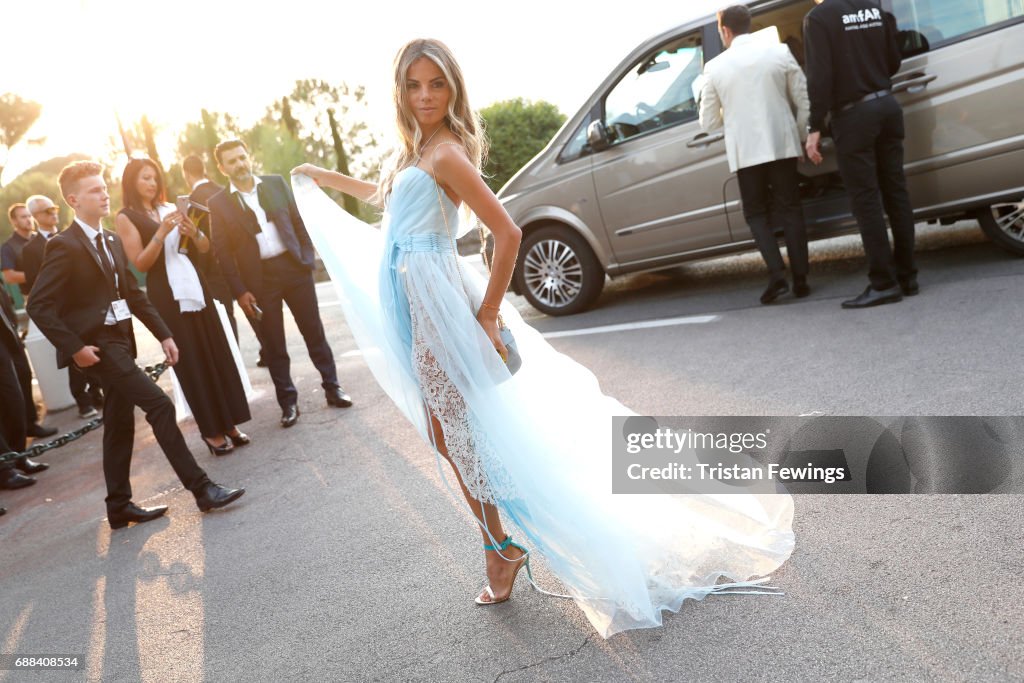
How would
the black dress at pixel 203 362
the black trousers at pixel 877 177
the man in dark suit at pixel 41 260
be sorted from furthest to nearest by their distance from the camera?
the man in dark suit at pixel 41 260, the black dress at pixel 203 362, the black trousers at pixel 877 177

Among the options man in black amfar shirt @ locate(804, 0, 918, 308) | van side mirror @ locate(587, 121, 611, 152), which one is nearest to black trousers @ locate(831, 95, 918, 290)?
man in black amfar shirt @ locate(804, 0, 918, 308)

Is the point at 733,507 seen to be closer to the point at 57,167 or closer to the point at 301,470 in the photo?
the point at 301,470

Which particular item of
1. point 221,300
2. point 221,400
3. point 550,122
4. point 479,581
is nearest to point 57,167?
point 550,122

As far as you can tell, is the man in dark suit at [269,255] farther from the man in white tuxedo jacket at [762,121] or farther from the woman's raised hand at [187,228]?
the man in white tuxedo jacket at [762,121]

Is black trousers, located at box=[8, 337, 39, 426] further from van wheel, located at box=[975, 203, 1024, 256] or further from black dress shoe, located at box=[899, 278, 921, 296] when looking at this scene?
van wheel, located at box=[975, 203, 1024, 256]

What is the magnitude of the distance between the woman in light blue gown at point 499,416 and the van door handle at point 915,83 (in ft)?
13.4

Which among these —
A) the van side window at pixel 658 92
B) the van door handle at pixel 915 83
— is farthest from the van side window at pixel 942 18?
the van side window at pixel 658 92

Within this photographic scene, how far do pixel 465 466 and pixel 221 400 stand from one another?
145 inches

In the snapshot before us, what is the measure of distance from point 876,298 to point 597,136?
2.68 m

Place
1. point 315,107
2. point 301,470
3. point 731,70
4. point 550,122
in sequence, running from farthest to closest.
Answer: point 315,107 < point 550,122 < point 731,70 < point 301,470

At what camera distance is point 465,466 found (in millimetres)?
2969

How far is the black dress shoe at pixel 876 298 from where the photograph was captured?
19.2 ft

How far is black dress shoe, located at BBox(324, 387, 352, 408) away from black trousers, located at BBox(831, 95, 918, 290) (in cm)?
395

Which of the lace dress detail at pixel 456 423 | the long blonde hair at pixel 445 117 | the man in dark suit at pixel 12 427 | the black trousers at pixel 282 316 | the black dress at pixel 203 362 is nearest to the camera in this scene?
the long blonde hair at pixel 445 117
